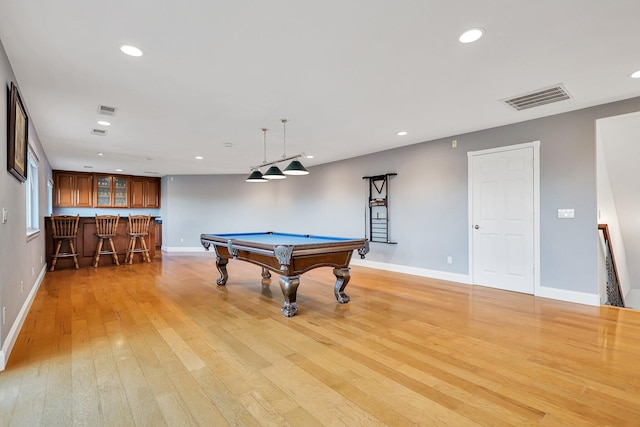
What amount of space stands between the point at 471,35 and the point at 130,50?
2501mm

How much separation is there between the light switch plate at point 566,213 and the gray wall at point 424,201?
6 centimetres

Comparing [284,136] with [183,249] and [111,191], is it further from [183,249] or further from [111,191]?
[111,191]

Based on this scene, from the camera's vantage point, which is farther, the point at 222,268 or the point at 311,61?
the point at 222,268

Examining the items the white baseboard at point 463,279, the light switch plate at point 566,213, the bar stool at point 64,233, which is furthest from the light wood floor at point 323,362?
the bar stool at point 64,233

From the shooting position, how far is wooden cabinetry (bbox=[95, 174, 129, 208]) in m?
9.14

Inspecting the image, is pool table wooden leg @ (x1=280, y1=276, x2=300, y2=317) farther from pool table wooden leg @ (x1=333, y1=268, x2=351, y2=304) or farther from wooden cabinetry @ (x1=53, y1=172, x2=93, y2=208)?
wooden cabinetry @ (x1=53, y1=172, x2=93, y2=208)

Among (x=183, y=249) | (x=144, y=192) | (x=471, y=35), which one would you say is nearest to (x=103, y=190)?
(x=144, y=192)

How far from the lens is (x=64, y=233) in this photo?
6.18 metres

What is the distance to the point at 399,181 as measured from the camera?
19.2 ft

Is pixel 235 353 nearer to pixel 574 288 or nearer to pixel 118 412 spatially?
pixel 118 412

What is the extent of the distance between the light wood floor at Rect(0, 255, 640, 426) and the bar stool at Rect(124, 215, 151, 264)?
299 centimetres

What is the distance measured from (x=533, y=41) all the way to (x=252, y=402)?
10.0 ft

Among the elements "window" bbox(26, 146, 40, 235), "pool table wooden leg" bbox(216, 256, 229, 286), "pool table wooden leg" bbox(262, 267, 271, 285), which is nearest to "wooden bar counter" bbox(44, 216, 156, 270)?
"window" bbox(26, 146, 40, 235)

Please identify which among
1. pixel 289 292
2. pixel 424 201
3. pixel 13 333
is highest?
pixel 424 201
